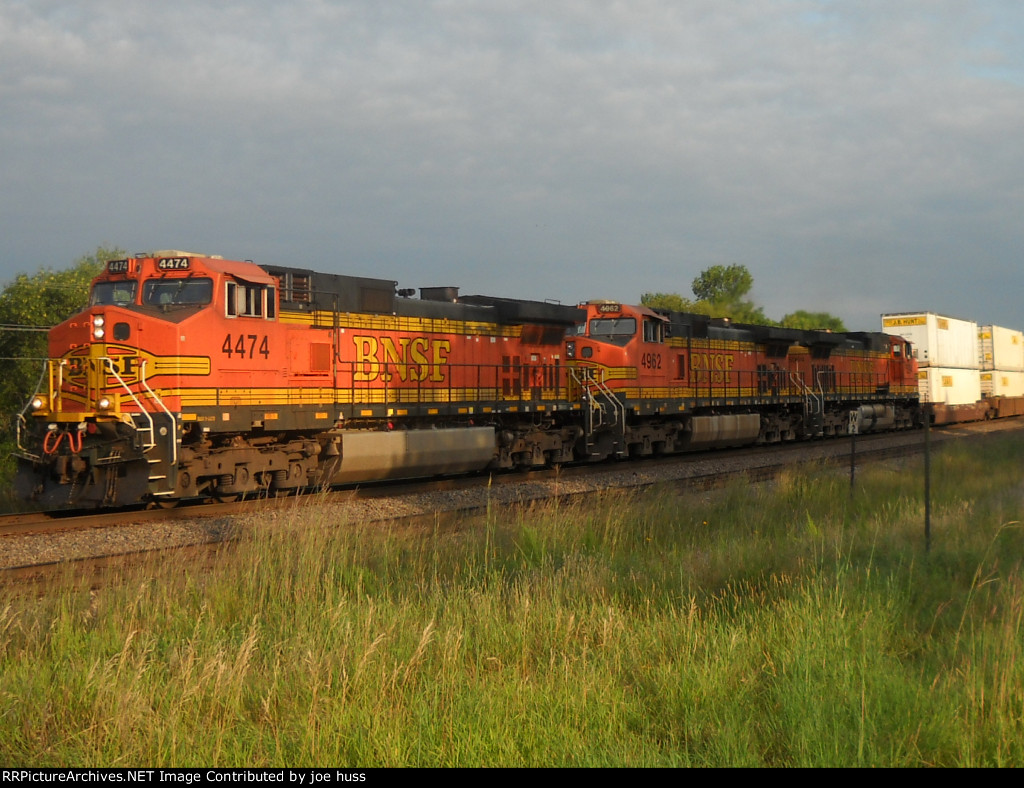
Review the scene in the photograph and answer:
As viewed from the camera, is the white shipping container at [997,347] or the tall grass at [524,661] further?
the white shipping container at [997,347]

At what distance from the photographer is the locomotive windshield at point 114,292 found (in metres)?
13.5

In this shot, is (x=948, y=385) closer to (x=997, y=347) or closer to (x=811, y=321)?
(x=997, y=347)

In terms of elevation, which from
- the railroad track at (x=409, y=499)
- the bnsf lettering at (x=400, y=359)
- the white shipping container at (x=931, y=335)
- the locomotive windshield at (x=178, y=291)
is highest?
the white shipping container at (x=931, y=335)

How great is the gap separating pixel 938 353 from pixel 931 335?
0.88 meters

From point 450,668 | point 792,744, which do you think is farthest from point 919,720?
point 450,668

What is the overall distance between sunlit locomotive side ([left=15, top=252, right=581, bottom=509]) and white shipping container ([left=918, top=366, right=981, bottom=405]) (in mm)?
25085

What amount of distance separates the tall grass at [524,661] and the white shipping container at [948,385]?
30.7 meters

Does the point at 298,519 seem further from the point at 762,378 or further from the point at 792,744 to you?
the point at 762,378

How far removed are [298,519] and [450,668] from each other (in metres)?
4.55

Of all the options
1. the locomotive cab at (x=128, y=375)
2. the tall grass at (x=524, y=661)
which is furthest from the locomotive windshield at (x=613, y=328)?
the tall grass at (x=524, y=661)

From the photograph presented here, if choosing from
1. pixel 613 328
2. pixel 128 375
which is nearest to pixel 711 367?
pixel 613 328

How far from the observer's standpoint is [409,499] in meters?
14.6

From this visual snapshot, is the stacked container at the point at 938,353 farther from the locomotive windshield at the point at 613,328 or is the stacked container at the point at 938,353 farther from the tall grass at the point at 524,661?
the tall grass at the point at 524,661
